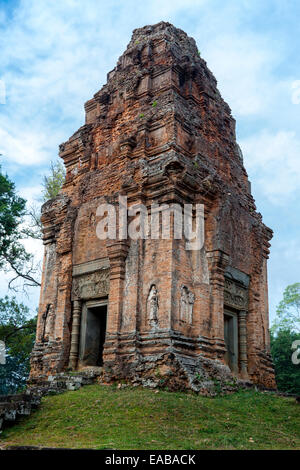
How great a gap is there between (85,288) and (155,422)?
6.07m

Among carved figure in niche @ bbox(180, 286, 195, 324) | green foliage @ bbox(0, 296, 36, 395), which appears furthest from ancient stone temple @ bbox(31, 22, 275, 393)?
green foliage @ bbox(0, 296, 36, 395)

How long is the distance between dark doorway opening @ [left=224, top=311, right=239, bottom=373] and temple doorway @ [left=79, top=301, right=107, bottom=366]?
3.61 metres

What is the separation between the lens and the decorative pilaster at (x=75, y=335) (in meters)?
12.9

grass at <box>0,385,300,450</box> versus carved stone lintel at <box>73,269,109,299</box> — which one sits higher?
carved stone lintel at <box>73,269,109,299</box>

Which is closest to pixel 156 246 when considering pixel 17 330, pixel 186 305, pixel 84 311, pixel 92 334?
pixel 186 305

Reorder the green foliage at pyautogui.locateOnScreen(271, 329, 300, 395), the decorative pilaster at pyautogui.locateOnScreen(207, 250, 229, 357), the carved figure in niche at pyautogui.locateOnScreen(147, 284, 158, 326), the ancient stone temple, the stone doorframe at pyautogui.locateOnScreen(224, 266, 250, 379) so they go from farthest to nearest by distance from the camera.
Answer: the green foliage at pyautogui.locateOnScreen(271, 329, 300, 395), the stone doorframe at pyautogui.locateOnScreen(224, 266, 250, 379), the decorative pilaster at pyautogui.locateOnScreen(207, 250, 229, 357), the ancient stone temple, the carved figure in niche at pyautogui.locateOnScreen(147, 284, 158, 326)

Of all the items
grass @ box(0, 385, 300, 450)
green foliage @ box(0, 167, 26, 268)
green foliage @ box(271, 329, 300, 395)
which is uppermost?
green foliage @ box(0, 167, 26, 268)

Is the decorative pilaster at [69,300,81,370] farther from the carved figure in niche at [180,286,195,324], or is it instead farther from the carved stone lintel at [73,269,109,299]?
the carved figure in niche at [180,286,195,324]

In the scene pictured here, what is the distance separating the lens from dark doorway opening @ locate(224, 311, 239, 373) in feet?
44.1

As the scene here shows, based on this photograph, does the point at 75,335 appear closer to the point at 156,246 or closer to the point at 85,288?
the point at 85,288

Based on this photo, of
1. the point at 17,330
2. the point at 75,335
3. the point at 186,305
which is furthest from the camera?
the point at 17,330

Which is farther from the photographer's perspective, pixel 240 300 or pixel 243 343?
pixel 240 300

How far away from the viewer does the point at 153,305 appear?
37.4 ft

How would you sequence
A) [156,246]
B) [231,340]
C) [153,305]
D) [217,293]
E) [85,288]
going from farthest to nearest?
[231,340]
[85,288]
[217,293]
[156,246]
[153,305]
